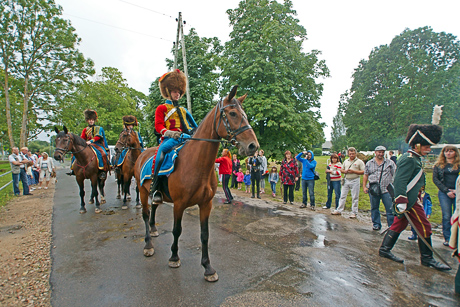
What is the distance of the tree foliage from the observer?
27000 mm

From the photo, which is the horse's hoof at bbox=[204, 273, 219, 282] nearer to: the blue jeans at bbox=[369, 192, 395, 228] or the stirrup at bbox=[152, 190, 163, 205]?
the stirrup at bbox=[152, 190, 163, 205]

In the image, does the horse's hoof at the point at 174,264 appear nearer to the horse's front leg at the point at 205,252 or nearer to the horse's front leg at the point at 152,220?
the horse's front leg at the point at 205,252

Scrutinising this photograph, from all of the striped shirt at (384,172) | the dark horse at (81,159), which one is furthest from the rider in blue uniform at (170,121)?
the striped shirt at (384,172)

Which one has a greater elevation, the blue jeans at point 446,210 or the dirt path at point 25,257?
the blue jeans at point 446,210

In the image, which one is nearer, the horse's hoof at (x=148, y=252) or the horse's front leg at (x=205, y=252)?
the horse's front leg at (x=205, y=252)

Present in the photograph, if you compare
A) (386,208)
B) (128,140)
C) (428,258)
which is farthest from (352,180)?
(128,140)

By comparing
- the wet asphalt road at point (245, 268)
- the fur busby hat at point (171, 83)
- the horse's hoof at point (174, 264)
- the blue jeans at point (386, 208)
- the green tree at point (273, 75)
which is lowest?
the wet asphalt road at point (245, 268)

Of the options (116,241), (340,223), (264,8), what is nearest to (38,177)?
(116,241)

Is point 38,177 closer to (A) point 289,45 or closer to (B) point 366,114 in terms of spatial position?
(A) point 289,45

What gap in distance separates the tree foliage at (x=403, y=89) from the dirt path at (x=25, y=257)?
1382 inches

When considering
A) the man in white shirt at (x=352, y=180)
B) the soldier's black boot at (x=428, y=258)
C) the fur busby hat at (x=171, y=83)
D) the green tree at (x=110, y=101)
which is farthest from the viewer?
the green tree at (x=110, y=101)

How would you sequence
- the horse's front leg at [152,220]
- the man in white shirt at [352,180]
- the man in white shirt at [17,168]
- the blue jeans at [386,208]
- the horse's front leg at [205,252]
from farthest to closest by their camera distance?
1. the man in white shirt at [17,168]
2. the man in white shirt at [352,180]
3. the blue jeans at [386,208]
4. the horse's front leg at [152,220]
5. the horse's front leg at [205,252]

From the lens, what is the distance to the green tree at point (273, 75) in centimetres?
1363

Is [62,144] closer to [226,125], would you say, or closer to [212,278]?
[226,125]
